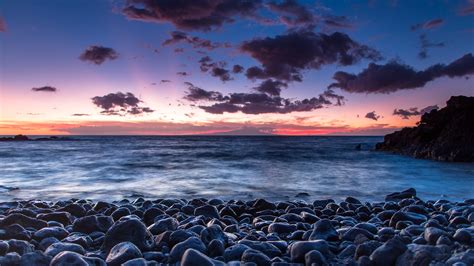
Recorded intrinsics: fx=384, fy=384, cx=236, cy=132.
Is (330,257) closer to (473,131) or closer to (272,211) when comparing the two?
Answer: (272,211)

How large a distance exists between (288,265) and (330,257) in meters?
0.64

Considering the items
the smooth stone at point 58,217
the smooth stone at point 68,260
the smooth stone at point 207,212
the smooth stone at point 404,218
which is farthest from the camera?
the smooth stone at point 207,212

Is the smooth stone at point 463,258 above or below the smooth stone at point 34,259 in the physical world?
above

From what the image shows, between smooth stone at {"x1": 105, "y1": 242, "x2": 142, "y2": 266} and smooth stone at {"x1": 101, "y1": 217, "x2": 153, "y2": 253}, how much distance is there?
41cm

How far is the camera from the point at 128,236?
452 cm

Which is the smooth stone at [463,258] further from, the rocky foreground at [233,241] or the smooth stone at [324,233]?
the smooth stone at [324,233]

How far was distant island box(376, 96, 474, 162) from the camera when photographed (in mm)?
22172

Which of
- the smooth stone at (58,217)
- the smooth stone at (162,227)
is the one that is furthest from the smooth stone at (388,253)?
the smooth stone at (58,217)

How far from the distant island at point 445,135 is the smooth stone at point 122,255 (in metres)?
22.0

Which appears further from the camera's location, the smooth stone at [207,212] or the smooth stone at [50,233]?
the smooth stone at [207,212]

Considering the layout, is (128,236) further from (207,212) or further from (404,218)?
(404,218)

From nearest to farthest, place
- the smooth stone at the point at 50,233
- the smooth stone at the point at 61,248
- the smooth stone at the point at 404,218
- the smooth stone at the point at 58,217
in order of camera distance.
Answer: the smooth stone at the point at 61,248, the smooth stone at the point at 50,233, the smooth stone at the point at 404,218, the smooth stone at the point at 58,217

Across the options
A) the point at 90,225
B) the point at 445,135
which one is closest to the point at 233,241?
the point at 90,225

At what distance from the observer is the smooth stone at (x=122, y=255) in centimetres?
383
